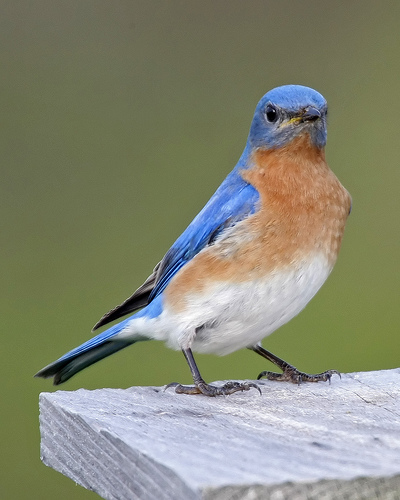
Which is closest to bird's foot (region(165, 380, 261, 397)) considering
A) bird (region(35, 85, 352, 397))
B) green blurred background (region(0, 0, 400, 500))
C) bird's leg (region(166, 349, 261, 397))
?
bird's leg (region(166, 349, 261, 397))

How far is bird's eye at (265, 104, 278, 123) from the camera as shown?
4.80m

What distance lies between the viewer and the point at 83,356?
187 inches

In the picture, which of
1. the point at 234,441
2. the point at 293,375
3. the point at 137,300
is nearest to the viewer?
the point at 234,441

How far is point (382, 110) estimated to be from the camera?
9.63 meters

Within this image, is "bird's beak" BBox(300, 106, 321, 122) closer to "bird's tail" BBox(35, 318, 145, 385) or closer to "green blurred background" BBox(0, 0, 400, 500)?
"bird's tail" BBox(35, 318, 145, 385)

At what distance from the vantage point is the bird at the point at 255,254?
4516 mm

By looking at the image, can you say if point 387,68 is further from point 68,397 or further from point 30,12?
point 68,397

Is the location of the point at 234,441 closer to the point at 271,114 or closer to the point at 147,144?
the point at 271,114

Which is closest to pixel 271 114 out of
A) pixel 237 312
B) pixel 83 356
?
pixel 237 312

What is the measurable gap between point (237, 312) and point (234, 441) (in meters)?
1.46

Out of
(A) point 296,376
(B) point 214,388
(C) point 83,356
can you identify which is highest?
(C) point 83,356

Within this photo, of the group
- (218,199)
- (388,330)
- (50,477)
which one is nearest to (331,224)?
(218,199)

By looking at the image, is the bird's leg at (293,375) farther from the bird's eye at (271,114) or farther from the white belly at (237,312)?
the bird's eye at (271,114)

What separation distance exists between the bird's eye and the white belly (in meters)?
0.61
